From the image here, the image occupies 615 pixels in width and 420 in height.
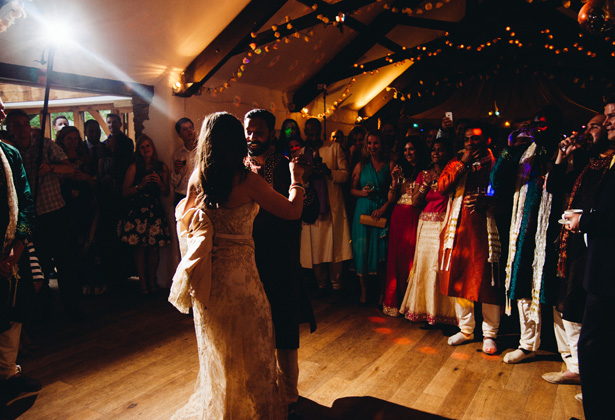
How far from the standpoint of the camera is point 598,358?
70.1 inches

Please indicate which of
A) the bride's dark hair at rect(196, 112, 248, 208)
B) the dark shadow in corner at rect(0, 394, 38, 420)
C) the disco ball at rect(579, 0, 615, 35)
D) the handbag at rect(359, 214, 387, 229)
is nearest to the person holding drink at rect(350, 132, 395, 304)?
the handbag at rect(359, 214, 387, 229)

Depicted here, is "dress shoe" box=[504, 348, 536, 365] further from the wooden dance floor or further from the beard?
the beard

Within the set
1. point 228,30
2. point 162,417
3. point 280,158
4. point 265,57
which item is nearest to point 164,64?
point 228,30

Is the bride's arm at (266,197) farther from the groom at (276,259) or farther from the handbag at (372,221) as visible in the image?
the handbag at (372,221)

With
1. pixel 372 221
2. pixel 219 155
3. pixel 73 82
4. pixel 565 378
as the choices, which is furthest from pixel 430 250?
pixel 73 82

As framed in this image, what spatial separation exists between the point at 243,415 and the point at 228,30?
3949mm

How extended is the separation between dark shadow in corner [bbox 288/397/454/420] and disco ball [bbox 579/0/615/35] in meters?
2.29

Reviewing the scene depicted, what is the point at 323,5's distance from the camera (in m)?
4.45

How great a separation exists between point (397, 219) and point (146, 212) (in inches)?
104

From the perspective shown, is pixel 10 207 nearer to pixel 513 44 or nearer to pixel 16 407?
pixel 16 407

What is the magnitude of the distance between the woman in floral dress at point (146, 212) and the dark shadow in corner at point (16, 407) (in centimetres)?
206

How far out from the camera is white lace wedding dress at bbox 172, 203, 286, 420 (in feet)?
5.74

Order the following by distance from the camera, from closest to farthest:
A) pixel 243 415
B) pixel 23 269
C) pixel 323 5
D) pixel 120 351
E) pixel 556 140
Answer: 1. pixel 243 415
2. pixel 23 269
3. pixel 556 140
4. pixel 120 351
5. pixel 323 5

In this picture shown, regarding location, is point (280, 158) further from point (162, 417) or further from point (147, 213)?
point (147, 213)
